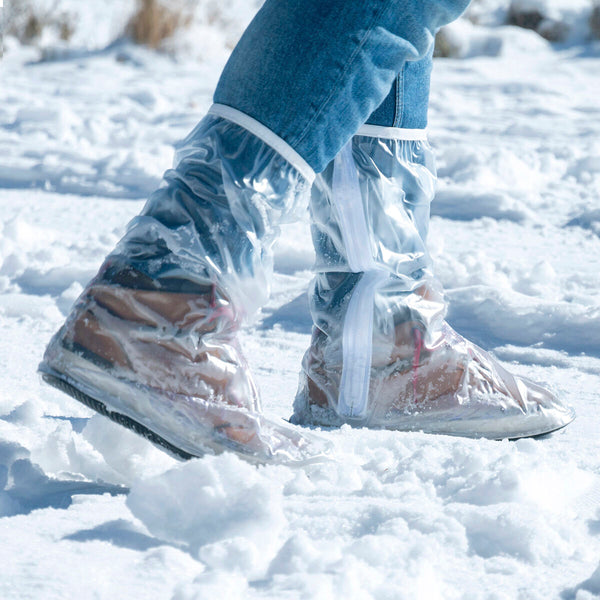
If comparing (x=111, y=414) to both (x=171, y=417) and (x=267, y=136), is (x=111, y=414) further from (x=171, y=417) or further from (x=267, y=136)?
(x=267, y=136)

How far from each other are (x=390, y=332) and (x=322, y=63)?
0.45 metres

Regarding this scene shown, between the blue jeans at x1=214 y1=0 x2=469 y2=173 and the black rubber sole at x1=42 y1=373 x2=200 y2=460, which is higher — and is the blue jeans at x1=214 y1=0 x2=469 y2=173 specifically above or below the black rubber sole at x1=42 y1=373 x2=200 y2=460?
above

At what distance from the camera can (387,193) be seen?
3.89 ft

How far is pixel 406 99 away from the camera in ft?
3.82

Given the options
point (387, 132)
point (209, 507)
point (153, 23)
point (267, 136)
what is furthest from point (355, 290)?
point (153, 23)

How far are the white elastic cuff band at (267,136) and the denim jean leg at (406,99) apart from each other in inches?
9.2

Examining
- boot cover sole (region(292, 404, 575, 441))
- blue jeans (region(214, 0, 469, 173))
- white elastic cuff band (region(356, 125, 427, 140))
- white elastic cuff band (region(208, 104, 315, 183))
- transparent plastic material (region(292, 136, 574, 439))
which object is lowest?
boot cover sole (region(292, 404, 575, 441))

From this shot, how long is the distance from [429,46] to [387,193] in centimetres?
25

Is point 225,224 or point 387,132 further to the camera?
point 387,132

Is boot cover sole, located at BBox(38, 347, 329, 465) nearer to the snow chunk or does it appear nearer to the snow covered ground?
the snow covered ground

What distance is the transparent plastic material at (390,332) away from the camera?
1.18 m

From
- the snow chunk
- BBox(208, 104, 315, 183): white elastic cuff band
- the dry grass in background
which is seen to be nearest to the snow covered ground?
the snow chunk

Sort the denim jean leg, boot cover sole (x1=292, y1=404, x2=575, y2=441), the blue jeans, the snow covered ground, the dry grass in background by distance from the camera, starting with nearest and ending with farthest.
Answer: the snow covered ground < the blue jeans < the denim jean leg < boot cover sole (x1=292, y1=404, x2=575, y2=441) < the dry grass in background

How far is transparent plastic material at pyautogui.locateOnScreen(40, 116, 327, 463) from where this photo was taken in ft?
3.14
